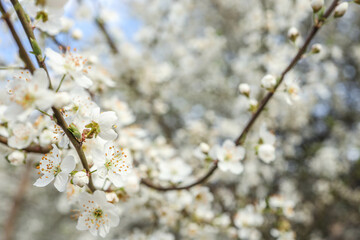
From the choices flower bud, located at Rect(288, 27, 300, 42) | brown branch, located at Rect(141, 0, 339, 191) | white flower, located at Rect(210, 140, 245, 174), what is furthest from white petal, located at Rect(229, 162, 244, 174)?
flower bud, located at Rect(288, 27, 300, 42)

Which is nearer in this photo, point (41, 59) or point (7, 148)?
point (41, 59)

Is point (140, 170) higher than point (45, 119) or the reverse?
the reverse

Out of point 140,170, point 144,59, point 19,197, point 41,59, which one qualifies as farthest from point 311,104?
point 19,197

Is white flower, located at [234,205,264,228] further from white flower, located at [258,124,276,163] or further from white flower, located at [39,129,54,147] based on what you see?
white flower, located at [39,129,54,147]

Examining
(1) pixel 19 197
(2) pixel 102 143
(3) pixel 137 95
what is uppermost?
(2) pixel 102 143

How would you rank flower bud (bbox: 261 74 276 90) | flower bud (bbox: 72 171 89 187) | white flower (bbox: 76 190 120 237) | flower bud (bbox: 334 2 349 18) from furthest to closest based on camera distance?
flower bud (bbox: 261 74 276 90) < flower bud (bbox: 334 2 349 18) < white flower (bbox: 76 190 120 237) < flower bud (bbox: 72 171 89 187)

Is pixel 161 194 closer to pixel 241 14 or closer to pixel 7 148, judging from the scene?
pixel 7 148

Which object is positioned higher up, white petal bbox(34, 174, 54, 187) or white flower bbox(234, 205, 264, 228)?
white petal bbox(34, 174, 54, 187)

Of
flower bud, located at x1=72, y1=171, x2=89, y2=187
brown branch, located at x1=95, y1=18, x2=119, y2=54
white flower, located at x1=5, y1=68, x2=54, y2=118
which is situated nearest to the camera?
white flower, located at x1=5, y1=68, x2=54, y2=118
